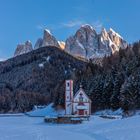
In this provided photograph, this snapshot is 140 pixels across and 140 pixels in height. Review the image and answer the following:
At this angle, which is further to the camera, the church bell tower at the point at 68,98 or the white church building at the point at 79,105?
the church bell tower at the point at 68,98

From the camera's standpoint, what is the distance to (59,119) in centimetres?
7612

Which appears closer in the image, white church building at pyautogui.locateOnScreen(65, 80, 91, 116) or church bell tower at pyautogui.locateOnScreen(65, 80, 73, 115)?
white church building at pyautogui.locateOnScreen(65, 80, 91, 116)

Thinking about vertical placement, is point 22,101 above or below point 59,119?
above

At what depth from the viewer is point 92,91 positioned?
10544 cm

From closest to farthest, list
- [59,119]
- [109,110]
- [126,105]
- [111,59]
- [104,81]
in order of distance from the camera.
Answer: [59,119]
[126,105]
[109,110]
[104,81]
[111,59]

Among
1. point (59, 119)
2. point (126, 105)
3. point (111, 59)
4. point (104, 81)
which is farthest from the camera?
point (111, 59)

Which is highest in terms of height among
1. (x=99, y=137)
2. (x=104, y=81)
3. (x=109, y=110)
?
(x=104, y=81)

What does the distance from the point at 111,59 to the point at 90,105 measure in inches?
1870

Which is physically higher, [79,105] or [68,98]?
[68,98]

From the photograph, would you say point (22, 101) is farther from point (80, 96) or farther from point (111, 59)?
point (80, 96)

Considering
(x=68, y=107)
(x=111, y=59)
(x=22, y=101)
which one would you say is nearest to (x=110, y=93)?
(x=68, y=107)

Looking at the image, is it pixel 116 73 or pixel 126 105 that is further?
pixel 116 73

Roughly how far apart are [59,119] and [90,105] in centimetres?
2457

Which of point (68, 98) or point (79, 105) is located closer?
point (79, 105)
